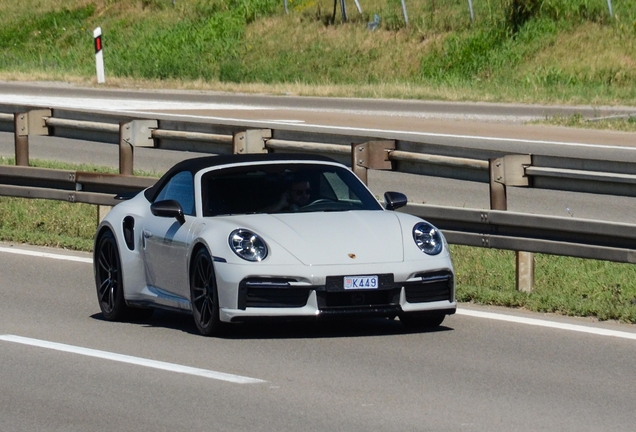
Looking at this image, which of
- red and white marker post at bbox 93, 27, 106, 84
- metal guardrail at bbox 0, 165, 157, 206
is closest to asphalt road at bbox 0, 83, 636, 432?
metal guardrail at bbox 0, 165, 157, 206

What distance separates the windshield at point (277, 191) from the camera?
971 centimetres

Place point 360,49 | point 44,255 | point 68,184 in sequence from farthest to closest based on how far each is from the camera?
point 360,49 → point 68,184 → point 44,255

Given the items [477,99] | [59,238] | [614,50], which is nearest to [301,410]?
[59,238]

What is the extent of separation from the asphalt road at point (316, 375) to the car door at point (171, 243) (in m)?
0.34

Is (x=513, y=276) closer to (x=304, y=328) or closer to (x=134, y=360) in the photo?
(x=304, y=328)

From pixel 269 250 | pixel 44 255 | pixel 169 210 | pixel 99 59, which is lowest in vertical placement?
pixel 44 255

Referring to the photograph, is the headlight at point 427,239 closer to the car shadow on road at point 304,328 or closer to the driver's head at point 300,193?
the car shadow on road at point 304,328

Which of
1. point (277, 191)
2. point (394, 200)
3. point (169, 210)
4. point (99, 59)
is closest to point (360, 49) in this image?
point (99, 59)

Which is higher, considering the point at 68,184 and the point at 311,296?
the point at 68,184

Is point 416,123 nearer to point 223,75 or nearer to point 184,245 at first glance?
point 223,75

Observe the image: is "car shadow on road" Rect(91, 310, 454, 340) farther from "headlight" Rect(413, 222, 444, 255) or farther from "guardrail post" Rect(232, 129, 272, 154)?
"guardrail post" Rect(232, 129, 272, 154)

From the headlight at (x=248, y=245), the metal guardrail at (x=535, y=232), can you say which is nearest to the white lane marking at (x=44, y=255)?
the metal guardrail at (x=535, y=232)

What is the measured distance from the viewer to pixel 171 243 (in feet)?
31.9

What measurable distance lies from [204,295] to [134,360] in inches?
35.0
